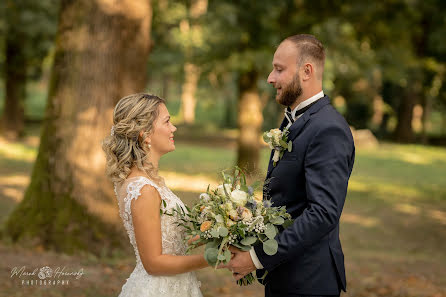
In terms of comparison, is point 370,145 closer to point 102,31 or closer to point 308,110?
point 102,31

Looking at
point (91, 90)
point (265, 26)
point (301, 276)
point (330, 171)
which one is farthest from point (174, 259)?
point (265, 26)

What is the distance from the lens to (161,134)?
11.8ft

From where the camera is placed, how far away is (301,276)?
329cm

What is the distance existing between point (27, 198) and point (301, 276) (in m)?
6.13

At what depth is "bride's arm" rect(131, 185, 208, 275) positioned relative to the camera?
328 centimetres

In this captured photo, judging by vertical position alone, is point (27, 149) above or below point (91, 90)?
below

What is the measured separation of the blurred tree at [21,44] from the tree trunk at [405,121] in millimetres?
24963

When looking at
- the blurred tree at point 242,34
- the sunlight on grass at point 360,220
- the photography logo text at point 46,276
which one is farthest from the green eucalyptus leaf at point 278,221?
the blurred tree at point 242,34

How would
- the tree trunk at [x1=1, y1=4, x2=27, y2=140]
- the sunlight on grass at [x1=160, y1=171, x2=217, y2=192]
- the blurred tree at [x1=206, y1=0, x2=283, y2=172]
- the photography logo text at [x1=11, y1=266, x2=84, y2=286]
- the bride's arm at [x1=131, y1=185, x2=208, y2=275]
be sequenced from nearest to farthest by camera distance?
the bride's arm at [x1=131, y1=185, x2=208, y2=275] < the photography logo text at [x1=11, y1=266, x2=84, y2=286] < the blurred tree at [x1=206, y1=0, x2=283, y2=172] < the sunlight on grass at [x1=160, y1=171, x2=217, y2=192] < the tree trunk at [x1=1, y1=4, x2=27, y2=140]

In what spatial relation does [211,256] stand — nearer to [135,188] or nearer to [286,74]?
[135,188]

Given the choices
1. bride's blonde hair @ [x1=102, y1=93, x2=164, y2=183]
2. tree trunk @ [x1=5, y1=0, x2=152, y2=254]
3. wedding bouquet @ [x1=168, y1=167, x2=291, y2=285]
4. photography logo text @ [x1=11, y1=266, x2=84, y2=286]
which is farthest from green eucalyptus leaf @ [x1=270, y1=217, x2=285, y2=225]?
tree trunk @ [x1=5, y1=0, x2=152, y2=254]

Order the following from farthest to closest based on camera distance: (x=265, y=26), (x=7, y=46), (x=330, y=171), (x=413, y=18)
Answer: (x=7, y=46), (x=413, y=18), (x=265, y=26), (x=330, y=171)

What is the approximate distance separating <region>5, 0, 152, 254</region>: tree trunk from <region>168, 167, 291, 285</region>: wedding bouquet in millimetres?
5053

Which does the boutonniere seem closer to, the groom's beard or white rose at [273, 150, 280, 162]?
white rose at [273, 150, 280, 162]
